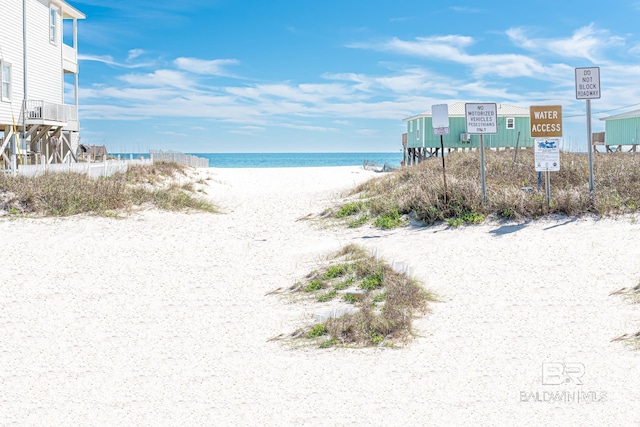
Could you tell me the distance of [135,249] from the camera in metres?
13.0

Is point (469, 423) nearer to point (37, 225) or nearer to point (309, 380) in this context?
point (309, 380)

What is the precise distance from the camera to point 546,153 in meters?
14.0

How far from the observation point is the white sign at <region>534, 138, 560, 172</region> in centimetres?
1391

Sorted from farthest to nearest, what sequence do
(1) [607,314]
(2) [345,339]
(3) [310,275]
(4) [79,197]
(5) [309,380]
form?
(4) [79,197], (3) [310,275], (1) [607,314], (2) [345,339], (5) [309,380]

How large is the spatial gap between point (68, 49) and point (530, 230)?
26588 millimetres

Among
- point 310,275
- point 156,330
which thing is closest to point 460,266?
point 310,275

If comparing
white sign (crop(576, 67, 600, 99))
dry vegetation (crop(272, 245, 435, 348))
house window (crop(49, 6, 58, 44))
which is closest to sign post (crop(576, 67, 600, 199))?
white sign (crop(576, 67, 600, 99))

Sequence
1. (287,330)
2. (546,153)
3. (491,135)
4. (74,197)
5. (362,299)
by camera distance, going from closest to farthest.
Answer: (287,330), (362,299), (546,153), (74,197), (491,135)

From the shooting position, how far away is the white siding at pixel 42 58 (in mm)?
26125

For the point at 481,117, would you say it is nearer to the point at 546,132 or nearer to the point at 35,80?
the point at 546,132

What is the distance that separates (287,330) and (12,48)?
22.2 metres

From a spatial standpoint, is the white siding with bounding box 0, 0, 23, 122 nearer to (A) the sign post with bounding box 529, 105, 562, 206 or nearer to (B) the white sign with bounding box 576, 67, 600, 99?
(A) the sign post with bounding box 529, 105, 562, 206

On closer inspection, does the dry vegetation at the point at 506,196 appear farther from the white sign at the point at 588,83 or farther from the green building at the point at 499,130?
the green building at the point at 499,130

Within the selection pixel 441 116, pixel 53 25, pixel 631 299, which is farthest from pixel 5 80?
pixel 631 299
